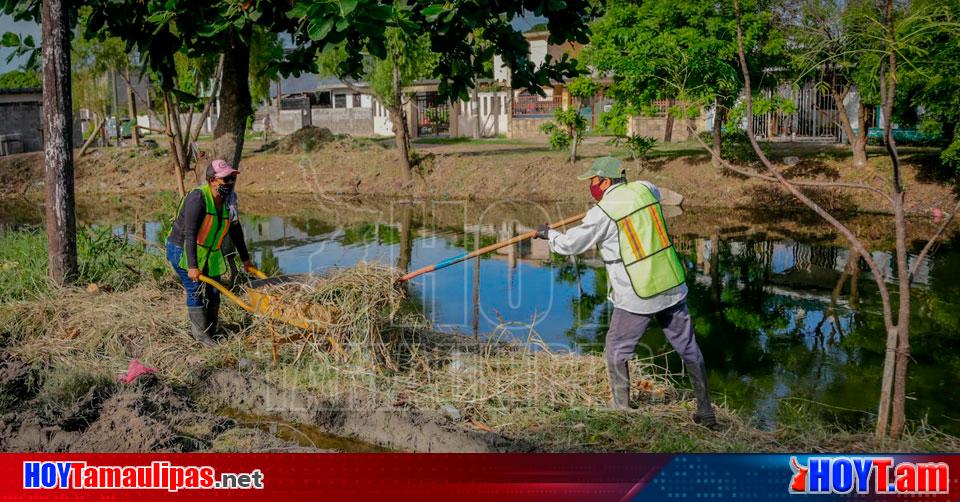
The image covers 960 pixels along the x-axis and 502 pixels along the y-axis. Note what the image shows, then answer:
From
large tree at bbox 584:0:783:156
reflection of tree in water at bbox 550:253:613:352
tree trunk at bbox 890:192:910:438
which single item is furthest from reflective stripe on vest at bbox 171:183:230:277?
large tree at bbox 584:0:783:156

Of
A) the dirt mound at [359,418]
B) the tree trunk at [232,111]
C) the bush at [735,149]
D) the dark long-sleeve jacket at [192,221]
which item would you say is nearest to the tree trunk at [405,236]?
the tree trunk at [232,111]

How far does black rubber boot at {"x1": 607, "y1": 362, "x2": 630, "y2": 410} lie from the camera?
18.7 feet

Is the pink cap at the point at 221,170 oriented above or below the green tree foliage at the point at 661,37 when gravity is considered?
below

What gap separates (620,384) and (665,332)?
17.9 inches

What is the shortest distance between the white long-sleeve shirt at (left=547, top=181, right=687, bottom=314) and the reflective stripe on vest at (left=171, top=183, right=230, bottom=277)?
2.91 metres

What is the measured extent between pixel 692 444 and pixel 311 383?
2808 millimetres

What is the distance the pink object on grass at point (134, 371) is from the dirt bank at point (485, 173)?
594 inches

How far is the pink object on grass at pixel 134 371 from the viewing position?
6346 mm

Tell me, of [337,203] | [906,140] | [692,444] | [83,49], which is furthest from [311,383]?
Answer: [83,49]

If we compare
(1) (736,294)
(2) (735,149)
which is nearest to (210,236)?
(1) (736,294)

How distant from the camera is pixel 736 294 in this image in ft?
37.0

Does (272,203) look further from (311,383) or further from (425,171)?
(311,383)

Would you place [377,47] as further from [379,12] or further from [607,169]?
[607,169]

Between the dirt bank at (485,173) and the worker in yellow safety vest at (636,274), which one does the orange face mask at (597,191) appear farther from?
the dirt bank at (485,173)
